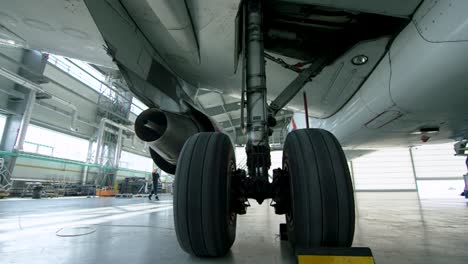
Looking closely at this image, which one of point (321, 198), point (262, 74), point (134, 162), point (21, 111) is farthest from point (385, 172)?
point (21, 111)

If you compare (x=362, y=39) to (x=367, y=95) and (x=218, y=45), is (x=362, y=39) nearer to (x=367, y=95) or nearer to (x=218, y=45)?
(x=367, y=95)

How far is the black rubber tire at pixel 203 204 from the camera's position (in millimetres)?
1156

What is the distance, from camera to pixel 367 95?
218 cm

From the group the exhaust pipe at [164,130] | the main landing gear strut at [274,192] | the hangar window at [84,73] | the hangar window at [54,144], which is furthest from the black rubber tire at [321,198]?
the hangar window at [84,73]

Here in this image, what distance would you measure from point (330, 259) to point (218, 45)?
59.2 inches

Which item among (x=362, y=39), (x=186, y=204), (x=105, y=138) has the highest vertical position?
(x=105, y=138)

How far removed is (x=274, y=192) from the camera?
145 cm

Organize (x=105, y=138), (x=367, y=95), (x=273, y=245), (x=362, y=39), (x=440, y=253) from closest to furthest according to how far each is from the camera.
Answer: (x=440, y=253) → (x=273, y=245) → (x=362, y=39) → (x=367, y=95) → (x=105, y=138)

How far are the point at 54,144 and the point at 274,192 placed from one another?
13.5m

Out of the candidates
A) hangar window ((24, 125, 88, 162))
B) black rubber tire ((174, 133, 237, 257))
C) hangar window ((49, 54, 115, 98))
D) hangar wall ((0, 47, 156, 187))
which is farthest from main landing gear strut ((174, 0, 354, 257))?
hangar window ((49, 54, 115, 98))

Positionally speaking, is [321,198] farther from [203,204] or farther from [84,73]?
[84,73]

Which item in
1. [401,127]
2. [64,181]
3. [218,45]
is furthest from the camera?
[64,181]

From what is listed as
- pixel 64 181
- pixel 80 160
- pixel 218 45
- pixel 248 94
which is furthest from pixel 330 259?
pixel 80 160

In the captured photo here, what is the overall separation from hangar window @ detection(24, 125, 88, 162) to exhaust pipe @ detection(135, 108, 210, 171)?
11.4 m
